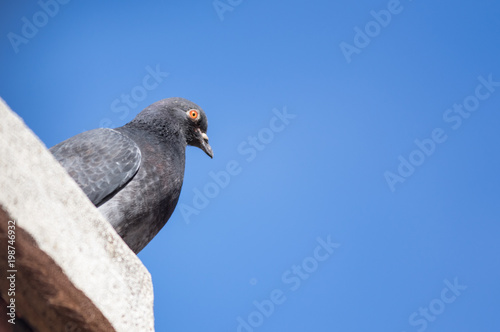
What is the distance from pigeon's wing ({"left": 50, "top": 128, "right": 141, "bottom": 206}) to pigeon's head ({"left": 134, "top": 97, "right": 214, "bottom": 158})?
0.58m

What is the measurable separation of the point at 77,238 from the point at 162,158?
286 cm

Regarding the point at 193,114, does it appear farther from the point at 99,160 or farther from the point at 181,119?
the point at 99,160

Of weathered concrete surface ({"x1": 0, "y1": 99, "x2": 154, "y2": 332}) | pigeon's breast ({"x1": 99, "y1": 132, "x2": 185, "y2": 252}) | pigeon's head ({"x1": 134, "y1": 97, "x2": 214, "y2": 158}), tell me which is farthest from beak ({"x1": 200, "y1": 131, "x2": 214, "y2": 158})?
weathered concrete surface ({"x1": 0, "y1": 99, "x2": 154, "y2": 332})

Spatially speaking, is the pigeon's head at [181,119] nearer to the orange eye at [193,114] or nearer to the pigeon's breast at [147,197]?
the orange eye at [193,114]

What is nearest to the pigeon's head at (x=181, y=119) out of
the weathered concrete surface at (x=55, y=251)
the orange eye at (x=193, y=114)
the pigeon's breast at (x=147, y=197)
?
the orange eye at (x=193, y=114)

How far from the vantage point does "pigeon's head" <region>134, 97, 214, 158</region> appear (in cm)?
518

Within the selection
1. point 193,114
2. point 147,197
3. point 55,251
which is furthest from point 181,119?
point 55,251

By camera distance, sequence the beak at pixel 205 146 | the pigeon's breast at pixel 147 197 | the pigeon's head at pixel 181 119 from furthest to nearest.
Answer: the beak at pixel 205 146 → the pigeon's head at pixel 181 119 → the pigeon's breast at pixel 147 197

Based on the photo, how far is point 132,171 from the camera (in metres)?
4.30

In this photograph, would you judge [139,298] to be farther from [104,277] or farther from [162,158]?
[162,158]

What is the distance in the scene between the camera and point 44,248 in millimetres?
1697

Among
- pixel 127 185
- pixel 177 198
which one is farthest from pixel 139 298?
pixel 177 198

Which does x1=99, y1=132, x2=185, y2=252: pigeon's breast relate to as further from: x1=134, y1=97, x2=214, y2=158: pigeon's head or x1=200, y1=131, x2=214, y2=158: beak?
x1=200, y1=131, x2=214, y2=158: beak

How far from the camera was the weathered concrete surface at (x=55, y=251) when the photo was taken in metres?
1.63
